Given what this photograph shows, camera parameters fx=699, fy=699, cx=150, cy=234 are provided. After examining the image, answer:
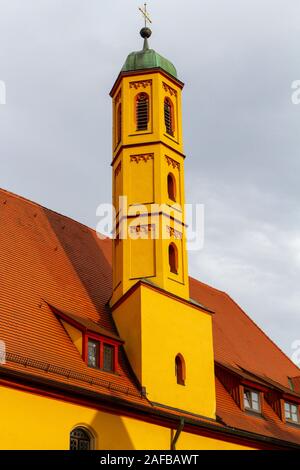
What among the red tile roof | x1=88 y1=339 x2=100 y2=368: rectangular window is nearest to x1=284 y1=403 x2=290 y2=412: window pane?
the red tile roof

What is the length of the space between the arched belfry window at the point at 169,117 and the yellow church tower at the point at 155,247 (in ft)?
0.13

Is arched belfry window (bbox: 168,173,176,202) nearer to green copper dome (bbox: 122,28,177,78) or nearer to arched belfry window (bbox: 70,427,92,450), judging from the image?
green copper dome (bbox: 122,28,177,78)

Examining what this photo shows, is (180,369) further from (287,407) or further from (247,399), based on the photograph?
(287,407)

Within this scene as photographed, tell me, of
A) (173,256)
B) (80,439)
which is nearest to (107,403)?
(80,439)

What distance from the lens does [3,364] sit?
1548cm

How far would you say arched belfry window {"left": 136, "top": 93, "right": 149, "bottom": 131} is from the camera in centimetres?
2294

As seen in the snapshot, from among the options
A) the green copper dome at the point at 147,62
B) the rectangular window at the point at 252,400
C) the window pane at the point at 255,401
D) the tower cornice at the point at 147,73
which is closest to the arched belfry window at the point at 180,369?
the rectangular window at the point at 252,400

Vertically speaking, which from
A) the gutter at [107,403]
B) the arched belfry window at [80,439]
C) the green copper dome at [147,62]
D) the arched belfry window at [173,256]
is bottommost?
the arched belfry window at [80,439]

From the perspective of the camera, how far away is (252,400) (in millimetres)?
23062

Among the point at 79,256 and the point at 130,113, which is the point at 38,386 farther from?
the point at 130,113

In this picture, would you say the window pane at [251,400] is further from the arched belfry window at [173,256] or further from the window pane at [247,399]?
the arched belfry window at [173,256]

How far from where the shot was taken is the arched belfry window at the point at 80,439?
16.3 m

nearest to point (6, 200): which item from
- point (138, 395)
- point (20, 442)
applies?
point (138, 395)

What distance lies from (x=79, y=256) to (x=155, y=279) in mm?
3486
